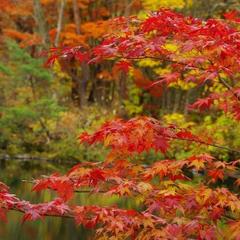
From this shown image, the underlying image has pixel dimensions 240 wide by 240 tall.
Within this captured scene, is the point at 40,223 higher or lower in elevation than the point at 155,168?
lower

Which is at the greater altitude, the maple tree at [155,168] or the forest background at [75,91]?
the maple tree at [155,168]

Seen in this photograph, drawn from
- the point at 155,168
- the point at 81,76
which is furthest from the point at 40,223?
the point at 81,76

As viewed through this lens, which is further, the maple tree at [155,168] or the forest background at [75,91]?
the forest background at [75,91]

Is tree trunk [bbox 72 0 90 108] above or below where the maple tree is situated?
below

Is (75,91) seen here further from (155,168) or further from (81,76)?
(155,168)

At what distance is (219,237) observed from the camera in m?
3.58

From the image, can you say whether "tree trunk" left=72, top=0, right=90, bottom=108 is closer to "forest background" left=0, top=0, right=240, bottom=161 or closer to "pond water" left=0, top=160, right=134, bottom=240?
"forest background" left=0, top=0, right=240, bottom=161

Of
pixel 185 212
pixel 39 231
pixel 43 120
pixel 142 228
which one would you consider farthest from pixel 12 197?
pixel 43 120

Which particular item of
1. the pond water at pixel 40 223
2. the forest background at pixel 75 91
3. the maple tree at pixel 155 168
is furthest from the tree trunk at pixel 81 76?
the maple tree at pixel 155 168

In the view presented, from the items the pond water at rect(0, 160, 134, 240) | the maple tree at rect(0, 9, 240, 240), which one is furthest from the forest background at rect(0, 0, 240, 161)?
the maple tree at rect(0, 9, 240, 240)

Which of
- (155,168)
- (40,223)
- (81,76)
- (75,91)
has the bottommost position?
(75,91)

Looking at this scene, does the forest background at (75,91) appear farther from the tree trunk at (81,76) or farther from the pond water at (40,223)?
the pond water at (40,223)

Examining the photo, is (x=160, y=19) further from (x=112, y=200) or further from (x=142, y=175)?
(x=112, y=200)

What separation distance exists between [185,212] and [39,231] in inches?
196
